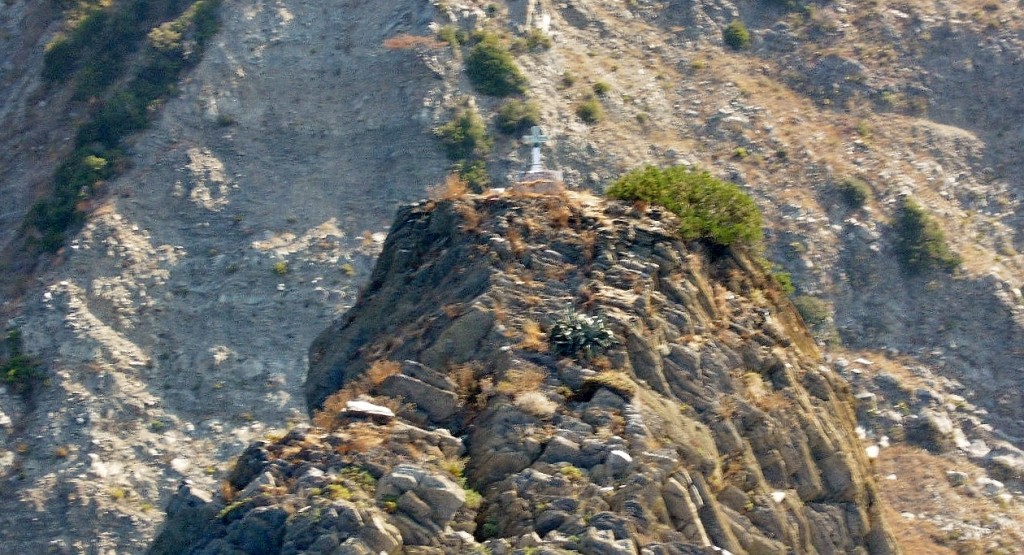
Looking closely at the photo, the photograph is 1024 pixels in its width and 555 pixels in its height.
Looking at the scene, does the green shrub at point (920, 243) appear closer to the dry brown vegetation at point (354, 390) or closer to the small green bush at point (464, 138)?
the small green bush at point (464, 138)

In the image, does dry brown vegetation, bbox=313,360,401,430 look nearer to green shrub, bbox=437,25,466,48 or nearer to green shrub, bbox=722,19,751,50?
green shrub, bbox=437,25,466,48

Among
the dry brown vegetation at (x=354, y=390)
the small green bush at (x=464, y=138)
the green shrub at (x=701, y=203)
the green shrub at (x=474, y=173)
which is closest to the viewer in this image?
the dry brown vegetation at (x=354, y=390)

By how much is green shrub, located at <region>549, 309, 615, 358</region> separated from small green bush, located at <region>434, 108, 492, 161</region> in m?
31.5

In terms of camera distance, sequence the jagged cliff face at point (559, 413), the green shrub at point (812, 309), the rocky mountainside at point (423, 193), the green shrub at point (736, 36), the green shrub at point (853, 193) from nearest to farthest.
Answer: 1. the jagged cliff face at point (559, 413)
2. the rocky mountainside at point (423, 193)
3. the green shrub at point (812, 309)
4. the green shrub at point (853, 193)
5. the green shrub at point (736, 36)

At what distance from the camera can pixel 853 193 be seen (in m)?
53.4

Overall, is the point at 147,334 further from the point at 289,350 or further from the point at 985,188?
the point at 985,188

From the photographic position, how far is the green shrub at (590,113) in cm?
5419

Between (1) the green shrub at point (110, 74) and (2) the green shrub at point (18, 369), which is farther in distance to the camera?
(1) the green shrub at point (110, 74)

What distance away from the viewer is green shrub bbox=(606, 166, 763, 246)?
23.3 metres

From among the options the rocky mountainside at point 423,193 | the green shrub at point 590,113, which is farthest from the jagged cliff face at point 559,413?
the green shrub at point 590,113

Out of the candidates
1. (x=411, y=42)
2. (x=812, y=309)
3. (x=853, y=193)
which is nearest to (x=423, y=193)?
(x=411, y=42)

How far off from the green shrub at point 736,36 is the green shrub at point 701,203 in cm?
3790

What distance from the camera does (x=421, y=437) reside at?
62.3 feet

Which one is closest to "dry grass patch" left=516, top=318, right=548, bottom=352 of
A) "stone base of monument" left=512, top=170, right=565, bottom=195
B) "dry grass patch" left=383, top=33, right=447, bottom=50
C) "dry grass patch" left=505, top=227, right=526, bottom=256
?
"dry grass patch" left=505, top=227, right=526, bottom=256
